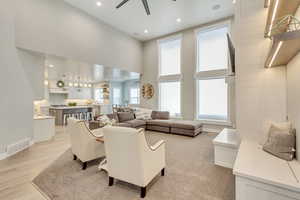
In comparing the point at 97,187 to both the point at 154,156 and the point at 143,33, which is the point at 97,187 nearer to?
the point at 154,156

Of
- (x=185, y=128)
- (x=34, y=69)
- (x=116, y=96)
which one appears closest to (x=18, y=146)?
(x=34, y=69)

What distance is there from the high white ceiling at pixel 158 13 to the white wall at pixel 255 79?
2684 millimetres

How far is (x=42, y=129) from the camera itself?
4.31 metres

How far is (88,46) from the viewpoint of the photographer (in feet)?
16.7

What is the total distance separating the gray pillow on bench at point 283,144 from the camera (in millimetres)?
1651

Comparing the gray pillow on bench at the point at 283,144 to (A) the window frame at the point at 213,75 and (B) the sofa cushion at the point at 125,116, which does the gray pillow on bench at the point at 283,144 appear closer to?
(A) the window frame at the point at 213,75

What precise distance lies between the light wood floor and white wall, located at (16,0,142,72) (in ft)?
9.17

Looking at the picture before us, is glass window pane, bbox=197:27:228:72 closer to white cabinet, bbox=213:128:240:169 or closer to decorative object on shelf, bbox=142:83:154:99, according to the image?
decorative object on shelf, bbox=142:83:154:99

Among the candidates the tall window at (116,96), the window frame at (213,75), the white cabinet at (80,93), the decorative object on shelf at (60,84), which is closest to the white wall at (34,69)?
the decorative object on shelf at (60,84)

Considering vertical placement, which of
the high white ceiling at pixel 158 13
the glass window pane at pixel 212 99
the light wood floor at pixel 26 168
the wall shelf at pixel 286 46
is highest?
the high white ceiling at pixel 158 13

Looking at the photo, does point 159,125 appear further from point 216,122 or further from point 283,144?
point 283,144

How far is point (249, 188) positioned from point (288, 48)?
1.54m

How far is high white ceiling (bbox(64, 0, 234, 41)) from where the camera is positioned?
15.0 feet

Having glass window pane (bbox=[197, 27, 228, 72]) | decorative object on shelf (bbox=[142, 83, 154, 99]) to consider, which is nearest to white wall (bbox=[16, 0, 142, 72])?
decorative object on shelf (bbox=[142, 83, 154, 99])
